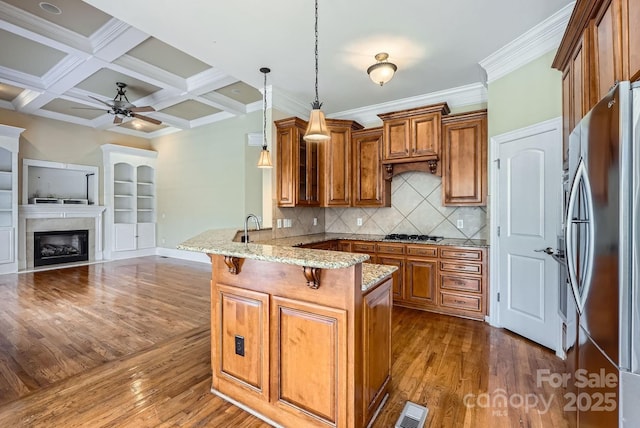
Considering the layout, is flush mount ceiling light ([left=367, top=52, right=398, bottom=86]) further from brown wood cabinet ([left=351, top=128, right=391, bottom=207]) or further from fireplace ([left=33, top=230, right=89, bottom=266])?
fireplace ([left=33, top=230, right=89, bottom=266])

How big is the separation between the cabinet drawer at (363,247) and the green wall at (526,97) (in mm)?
1963

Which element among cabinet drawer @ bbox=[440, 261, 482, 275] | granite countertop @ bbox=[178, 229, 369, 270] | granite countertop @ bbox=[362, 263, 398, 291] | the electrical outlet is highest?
granite countertop @ bbox=[178, 229, 369, 270]

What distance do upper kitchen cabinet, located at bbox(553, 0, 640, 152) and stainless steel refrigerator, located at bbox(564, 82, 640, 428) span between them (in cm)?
31

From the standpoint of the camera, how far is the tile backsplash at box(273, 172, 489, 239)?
408 centimetres

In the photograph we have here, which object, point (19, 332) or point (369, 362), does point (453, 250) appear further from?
point (19, 332)

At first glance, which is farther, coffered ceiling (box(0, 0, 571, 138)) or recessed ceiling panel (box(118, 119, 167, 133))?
recessed ceiling panel (box(118, 119, 167, 133))

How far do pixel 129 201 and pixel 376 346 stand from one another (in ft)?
25.9

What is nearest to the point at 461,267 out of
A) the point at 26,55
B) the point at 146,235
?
the point at 26,55

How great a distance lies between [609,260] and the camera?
1191mm

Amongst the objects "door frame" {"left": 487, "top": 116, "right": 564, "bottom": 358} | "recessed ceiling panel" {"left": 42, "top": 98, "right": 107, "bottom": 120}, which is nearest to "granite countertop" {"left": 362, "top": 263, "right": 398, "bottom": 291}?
"door frame" {"left": 487, "top": 116, "right": 564, "bottom": 358}

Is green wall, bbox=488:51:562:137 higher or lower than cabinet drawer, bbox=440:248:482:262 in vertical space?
higher

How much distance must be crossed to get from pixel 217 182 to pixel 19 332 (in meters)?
4.08

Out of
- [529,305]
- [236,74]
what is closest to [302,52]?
[236,74]

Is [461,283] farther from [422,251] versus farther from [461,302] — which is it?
[422,251]
